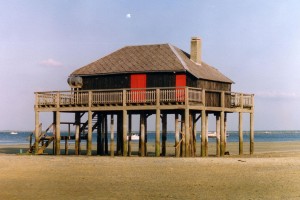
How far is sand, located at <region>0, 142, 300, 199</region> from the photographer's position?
1728cm

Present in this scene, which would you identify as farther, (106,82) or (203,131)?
(106,82)

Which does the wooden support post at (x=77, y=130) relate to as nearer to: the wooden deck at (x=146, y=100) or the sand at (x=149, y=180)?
the wooden deck at (x=146, y=100)

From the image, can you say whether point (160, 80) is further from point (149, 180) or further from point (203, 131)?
point (149, 180)

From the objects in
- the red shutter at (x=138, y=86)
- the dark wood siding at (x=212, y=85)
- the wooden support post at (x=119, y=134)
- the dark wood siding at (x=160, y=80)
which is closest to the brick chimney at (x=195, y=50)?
the dark wood siding at (x=212, y=85)

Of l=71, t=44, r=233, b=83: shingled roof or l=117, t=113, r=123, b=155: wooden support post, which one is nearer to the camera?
l=71, t=44, r=233, b=83: shingled roof

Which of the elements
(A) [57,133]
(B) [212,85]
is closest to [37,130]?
(A) [57,133]

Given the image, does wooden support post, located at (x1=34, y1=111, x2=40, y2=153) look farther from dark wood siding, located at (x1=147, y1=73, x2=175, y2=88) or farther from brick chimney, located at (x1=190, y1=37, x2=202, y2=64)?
brick chimney, located at (x1=190, y1=37, x2=202, y2=64)

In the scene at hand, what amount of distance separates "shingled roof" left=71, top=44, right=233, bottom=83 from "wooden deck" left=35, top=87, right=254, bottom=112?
1.35 meters

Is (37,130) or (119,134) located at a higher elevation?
(37,130)

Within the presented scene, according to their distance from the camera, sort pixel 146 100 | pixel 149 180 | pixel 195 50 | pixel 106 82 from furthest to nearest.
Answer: pixel 195 50
pixel 106 82
pixel 146 100
pixel 149 180

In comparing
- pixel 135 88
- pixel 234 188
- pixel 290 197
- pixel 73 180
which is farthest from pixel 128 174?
pixel 135 88

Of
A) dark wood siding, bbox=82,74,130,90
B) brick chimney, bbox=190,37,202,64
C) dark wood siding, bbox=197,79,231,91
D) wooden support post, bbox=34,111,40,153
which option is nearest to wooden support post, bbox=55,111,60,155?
wooden support post, bbox=34,111,40,153

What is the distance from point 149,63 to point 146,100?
346 cm

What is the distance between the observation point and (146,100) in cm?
3394
